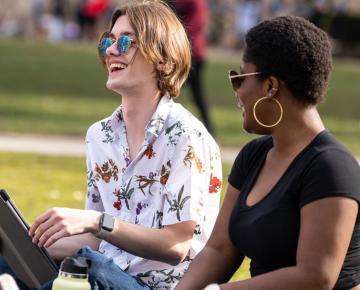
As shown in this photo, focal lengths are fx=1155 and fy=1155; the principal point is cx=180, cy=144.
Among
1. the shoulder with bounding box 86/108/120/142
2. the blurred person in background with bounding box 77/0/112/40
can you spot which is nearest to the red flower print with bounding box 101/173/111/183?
the shoulder with bounding box 86/108/120/142

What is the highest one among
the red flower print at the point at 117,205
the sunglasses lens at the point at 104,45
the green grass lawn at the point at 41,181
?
Answer: the sunglasses lens at the point at 104,45

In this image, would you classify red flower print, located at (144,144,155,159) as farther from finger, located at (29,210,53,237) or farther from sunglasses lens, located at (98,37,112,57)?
finger, located at (29,210,53,237)

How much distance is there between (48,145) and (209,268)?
853 cm

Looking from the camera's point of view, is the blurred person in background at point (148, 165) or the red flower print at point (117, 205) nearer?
the blurred person in background at point (148, 165)

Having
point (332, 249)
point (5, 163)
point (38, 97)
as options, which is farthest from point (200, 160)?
point (38, 97)

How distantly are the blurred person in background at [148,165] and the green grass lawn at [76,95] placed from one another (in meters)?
8.47

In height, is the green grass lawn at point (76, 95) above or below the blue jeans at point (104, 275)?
below

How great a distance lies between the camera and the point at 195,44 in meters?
12.0

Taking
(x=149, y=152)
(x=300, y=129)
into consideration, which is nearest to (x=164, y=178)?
(x=149, y=152)

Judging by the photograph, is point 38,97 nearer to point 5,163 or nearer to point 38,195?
point 5,163

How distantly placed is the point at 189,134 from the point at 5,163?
639 cm

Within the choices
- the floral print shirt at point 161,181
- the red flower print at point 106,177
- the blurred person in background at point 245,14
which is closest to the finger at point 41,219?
the floral print shirt at point 161,181

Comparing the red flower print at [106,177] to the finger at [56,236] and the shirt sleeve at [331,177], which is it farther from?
the shirt sleeve at [331,177]

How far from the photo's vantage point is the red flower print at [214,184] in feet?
14.0
